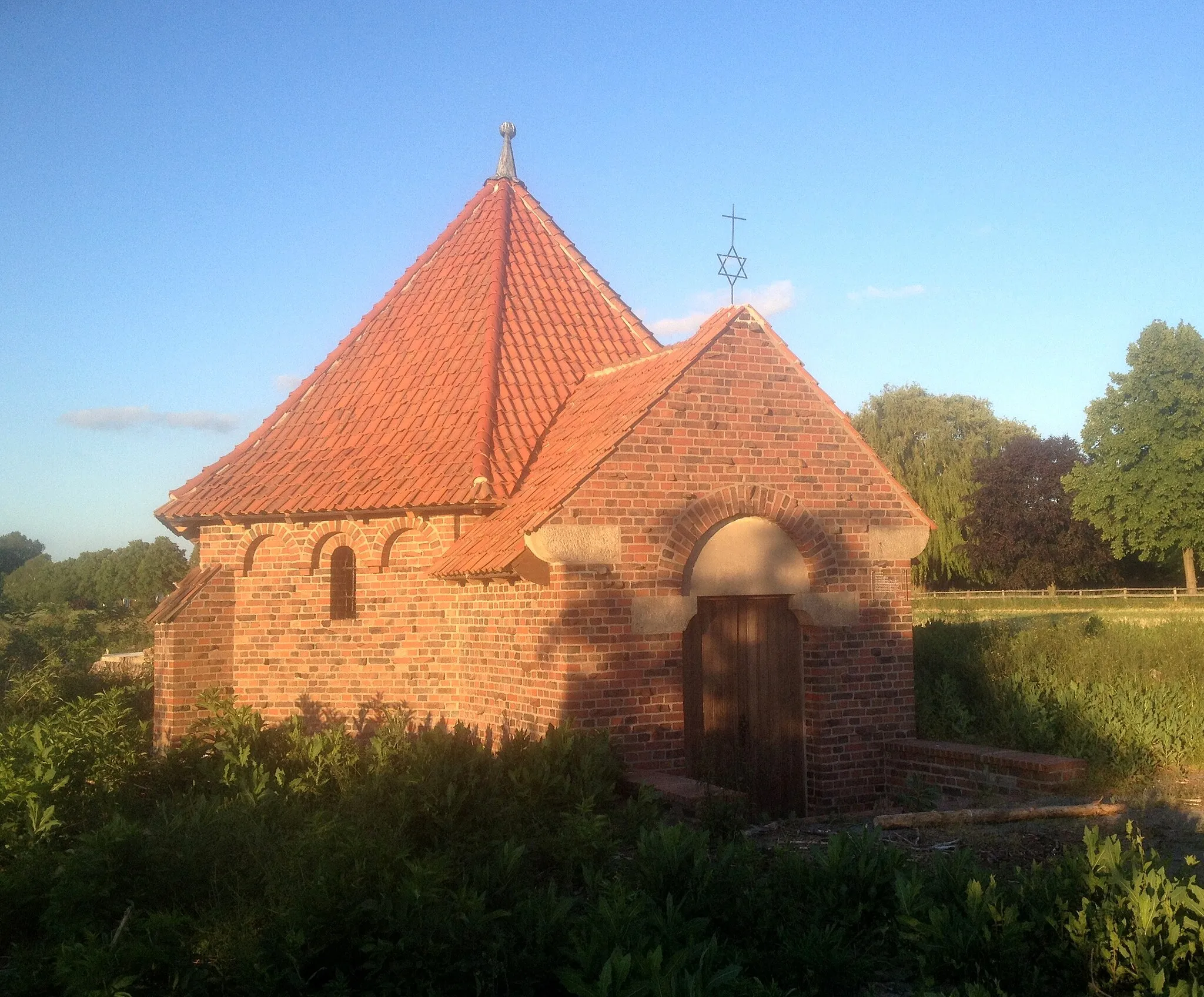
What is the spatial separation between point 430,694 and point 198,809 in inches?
168

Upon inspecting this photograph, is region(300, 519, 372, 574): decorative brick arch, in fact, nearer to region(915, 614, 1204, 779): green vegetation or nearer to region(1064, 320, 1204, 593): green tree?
region(915, 614, 1204, 779): green vegetation

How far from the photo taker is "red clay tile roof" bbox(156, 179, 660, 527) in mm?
11875

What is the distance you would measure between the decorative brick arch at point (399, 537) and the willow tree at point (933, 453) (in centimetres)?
4220

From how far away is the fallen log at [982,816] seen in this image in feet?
28.5

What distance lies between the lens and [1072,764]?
10.0 meters

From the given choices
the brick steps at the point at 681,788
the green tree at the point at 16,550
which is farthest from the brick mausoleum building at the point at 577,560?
the green tree at the point at 16,550

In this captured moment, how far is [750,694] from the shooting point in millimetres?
10984

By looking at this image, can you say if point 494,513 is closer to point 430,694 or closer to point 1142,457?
point 430,694

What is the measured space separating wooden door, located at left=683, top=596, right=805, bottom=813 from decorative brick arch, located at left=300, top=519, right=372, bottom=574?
373cm

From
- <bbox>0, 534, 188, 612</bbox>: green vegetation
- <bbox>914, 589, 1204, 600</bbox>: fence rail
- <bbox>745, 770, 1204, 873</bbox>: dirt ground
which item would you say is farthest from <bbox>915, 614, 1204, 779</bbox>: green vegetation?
<bbox>0, 534, 188, 612</bbox>: green vegetation

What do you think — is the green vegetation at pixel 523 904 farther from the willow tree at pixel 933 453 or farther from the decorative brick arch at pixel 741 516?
the willow tree at pixel 933 453

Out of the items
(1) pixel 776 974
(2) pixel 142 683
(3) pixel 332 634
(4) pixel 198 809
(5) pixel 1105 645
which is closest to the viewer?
(1) pixel 776 974

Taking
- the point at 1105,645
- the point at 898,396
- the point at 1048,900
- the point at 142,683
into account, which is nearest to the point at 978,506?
the point at 898,396

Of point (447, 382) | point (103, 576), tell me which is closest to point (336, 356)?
point (447, 382)
